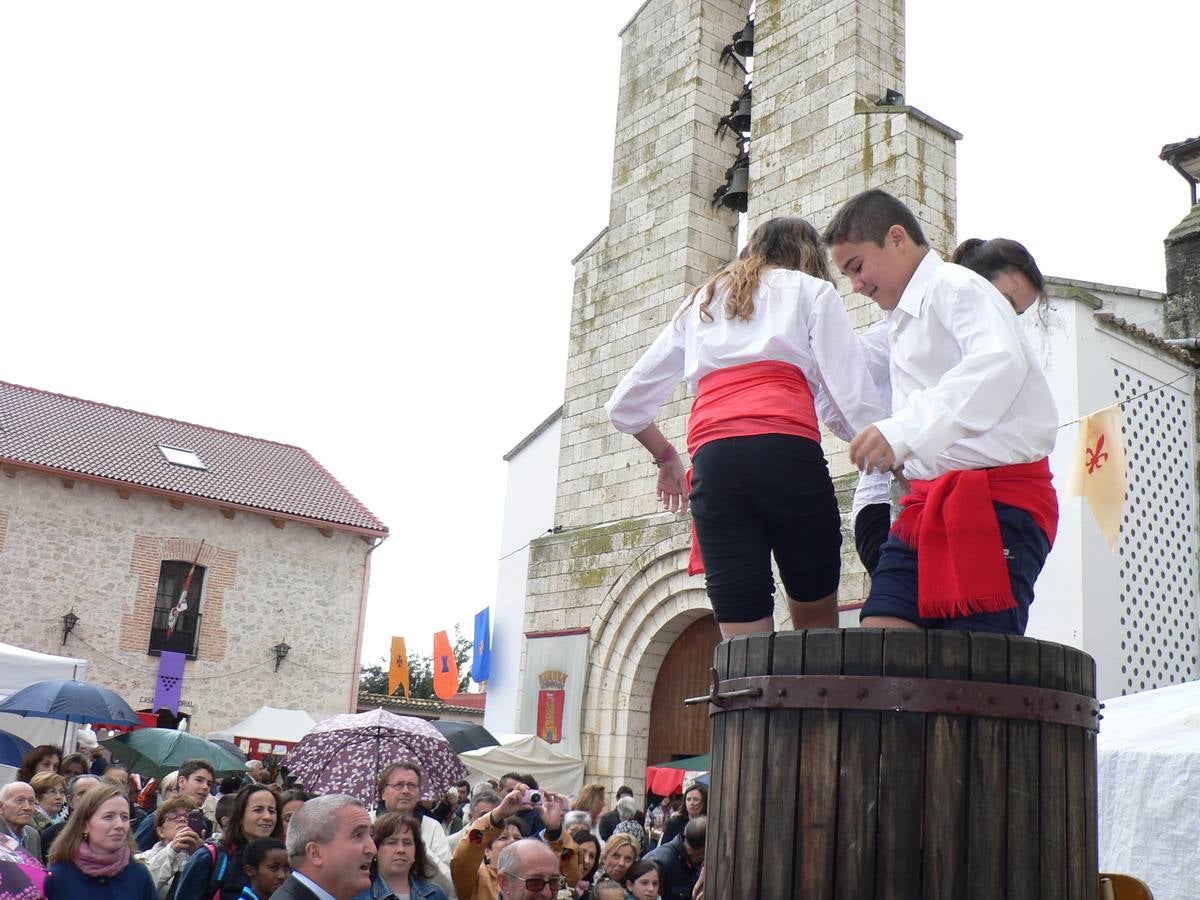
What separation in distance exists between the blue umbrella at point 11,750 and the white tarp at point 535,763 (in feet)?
14.3

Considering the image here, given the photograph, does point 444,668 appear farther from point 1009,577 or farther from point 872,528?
point 1009,577

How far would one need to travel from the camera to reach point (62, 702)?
35.7 feet

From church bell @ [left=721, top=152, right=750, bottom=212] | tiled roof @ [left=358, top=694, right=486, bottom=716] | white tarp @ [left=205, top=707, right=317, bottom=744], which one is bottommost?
white tarp @ [left=205, top=707, right=317, bottom=744]

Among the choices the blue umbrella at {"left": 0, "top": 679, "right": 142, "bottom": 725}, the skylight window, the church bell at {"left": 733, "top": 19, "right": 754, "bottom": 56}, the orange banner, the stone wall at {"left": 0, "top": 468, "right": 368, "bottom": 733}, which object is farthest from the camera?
the skylight window

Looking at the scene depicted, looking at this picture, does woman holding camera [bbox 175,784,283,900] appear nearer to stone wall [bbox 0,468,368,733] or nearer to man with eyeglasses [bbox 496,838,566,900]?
man with eyeglasses [bbox 496,838,566,900]

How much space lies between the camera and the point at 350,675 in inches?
938

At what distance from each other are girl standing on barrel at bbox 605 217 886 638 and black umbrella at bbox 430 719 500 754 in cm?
1000

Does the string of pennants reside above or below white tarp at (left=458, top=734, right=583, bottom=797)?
above

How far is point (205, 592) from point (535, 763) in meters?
11.3

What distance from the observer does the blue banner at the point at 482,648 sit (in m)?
16.7

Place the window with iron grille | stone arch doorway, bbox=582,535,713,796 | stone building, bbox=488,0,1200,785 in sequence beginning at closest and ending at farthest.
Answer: stone building, bbox=488,0,1200,785 < stone arch doorway, bbox=582,535,713,796 < the window with iron grille

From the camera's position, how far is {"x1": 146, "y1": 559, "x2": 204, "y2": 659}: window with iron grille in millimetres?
21938

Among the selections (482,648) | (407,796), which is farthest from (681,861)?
(482,648)

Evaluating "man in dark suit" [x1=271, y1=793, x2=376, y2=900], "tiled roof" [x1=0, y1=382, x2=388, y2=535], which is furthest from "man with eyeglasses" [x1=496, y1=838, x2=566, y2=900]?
"tiled roof" [x1=0, y1=382, x2=388, y2=535]
